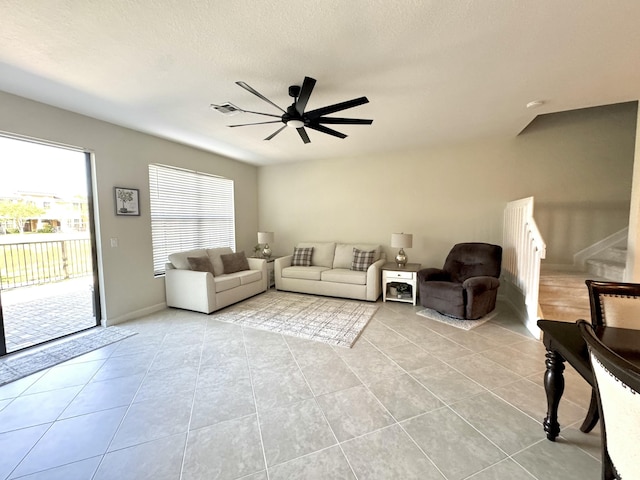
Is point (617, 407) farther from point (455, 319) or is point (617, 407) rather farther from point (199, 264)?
point (199, 264)

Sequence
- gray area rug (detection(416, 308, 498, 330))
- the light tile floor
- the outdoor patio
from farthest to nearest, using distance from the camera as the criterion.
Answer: gray area rug (detection(416, 308, 498, 330)), the outdoor patio, the light tile floor

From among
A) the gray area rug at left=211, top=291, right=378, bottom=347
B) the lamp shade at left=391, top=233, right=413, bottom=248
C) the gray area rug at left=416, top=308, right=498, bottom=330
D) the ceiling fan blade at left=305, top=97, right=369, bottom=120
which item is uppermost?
the ceiling fan blade at left=305, top=97, right=369, bottom=120

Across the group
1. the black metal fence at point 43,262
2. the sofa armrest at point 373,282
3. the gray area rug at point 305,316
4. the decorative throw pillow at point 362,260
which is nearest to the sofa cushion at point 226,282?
the gray area rug at point 305,316

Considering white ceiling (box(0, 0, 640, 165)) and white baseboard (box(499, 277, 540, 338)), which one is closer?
white ceiling (box(0, 0, 640, 165))

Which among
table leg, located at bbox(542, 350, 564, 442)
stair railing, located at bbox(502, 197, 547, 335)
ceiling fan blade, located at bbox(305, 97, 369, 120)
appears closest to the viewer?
table leg, located at bbox(542, 350, 564, 442)

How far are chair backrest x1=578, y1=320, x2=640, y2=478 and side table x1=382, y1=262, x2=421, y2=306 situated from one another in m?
3.28

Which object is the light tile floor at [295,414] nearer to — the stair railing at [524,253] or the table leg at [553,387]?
the table leg at [553,387]

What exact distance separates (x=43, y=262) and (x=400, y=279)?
590 cm

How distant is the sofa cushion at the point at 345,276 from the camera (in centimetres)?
438

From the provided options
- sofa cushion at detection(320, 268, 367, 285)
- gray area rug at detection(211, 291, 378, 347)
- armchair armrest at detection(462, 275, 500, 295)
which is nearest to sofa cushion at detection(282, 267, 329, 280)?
sofa cushion at detection(320, 268, 367, 285)

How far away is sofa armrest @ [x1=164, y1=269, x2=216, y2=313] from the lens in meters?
3.75

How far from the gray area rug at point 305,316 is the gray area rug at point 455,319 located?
74 centimetres

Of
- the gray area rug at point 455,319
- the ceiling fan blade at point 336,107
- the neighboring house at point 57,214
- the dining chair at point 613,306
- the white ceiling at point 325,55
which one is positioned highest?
the white ceiling at point 325,55

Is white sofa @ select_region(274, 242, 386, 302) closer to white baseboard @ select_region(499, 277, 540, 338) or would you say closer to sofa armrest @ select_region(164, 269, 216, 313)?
sofa armrest @ select_region(164, 269, 216, 313)
